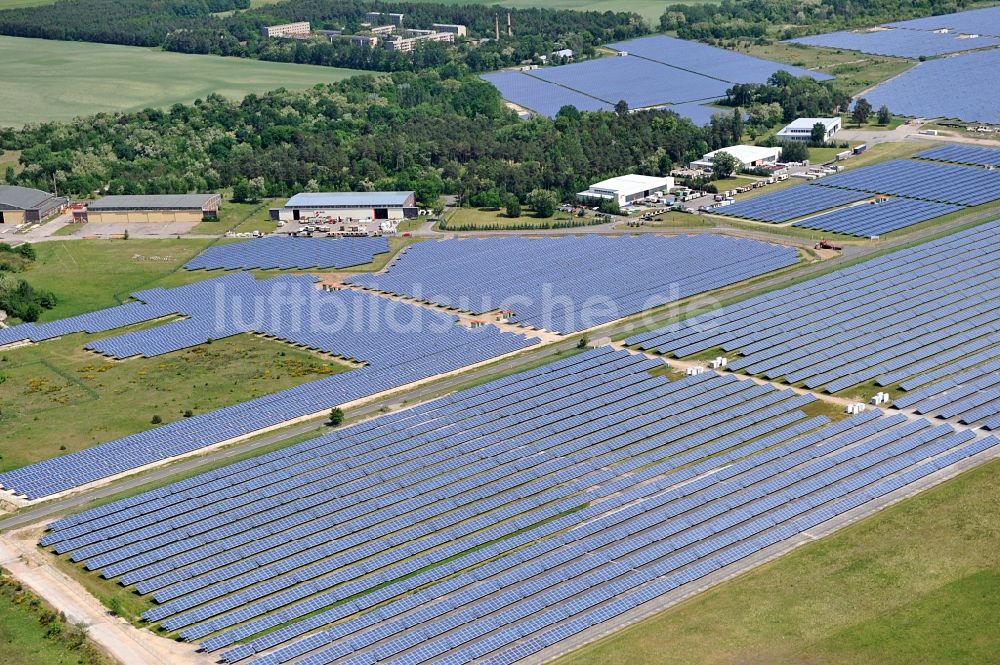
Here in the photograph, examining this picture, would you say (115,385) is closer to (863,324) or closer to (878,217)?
(863,324)

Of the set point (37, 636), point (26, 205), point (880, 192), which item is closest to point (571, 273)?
point (880, 192)

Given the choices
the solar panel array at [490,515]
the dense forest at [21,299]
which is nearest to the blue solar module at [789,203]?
the solar panel array at [490,515]

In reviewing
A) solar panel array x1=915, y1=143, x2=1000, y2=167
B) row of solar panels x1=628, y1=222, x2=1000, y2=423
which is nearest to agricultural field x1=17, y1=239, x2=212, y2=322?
row of solar panels x1=628, y1=222, x2=1000, y2=423

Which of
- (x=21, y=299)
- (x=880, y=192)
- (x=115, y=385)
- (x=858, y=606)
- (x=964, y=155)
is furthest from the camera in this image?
(x=964, y=155)

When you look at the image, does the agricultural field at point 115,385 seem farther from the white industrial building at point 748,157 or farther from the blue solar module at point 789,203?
the white industrial building at point 748,157

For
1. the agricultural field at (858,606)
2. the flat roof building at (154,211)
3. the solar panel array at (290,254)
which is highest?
the flat roof building at (154,211)
